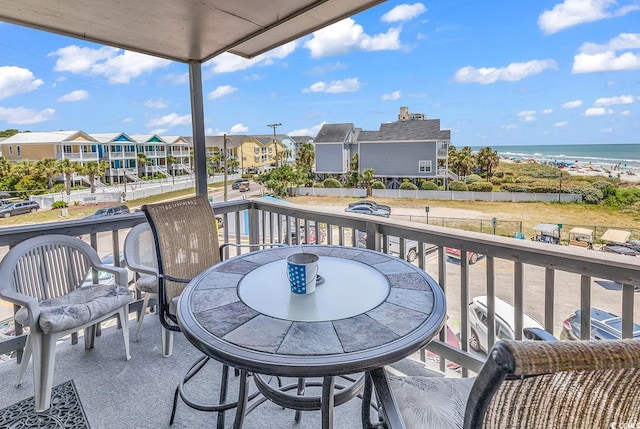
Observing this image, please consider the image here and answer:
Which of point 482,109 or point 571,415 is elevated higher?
point 482,109

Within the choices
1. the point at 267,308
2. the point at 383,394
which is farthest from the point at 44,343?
the point at 383,394

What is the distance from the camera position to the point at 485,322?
81.5 inches

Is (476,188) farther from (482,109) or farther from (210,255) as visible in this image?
(210,255)

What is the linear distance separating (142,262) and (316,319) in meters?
2.11

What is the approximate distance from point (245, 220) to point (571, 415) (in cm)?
326

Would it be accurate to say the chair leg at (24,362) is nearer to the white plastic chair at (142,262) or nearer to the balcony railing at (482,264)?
the balcony railing at (482,264)

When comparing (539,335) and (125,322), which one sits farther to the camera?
(125,322)

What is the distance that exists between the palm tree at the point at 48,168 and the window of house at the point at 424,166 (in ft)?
12.5

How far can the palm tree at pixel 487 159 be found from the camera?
4.34m

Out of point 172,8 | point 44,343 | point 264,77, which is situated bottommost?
point 44,343

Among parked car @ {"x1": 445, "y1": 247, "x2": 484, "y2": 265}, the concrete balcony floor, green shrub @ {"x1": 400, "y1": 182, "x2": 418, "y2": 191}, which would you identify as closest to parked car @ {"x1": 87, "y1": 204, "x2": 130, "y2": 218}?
the concrete balcony floor

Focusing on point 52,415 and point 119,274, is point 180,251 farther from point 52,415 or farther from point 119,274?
point 52,415

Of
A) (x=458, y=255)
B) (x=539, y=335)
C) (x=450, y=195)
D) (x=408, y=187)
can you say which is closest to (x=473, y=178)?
(x=450, y=195)

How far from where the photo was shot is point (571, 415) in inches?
23.8
